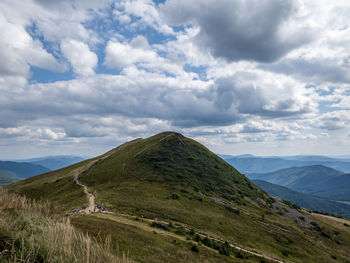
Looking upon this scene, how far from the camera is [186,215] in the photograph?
63688 mm

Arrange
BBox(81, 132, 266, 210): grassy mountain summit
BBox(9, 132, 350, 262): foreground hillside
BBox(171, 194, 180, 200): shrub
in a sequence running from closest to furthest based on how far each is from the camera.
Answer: BBox(9, 132, 350, 262): foreground hillside → BBox(171, 194, 180, 200): shrub → BBox(81, 132, 266, 210): grassy mountain summit

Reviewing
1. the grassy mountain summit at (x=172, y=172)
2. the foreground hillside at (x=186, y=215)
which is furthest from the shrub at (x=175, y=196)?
the grassy mountain summit at (x=172, y=172)

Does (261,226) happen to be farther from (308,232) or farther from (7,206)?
(7,206)

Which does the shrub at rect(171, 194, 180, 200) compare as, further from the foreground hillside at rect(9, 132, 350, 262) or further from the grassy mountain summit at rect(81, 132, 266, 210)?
the grassy mountain summit at rect(81, 132, 266, 210)

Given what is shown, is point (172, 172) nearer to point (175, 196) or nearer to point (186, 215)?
point (175, 196)

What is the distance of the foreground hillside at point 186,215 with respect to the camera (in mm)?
33531

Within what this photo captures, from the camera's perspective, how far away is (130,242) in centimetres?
2781

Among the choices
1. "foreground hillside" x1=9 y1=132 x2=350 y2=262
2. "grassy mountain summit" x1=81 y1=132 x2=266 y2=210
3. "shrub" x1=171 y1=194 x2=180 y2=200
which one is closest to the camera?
"foreground hillside" x1=9 y1=132 x2=350 y2=262

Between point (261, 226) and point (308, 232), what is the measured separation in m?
26.0

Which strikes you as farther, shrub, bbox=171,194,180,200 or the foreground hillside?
shrub, bbox=171,194,180,200

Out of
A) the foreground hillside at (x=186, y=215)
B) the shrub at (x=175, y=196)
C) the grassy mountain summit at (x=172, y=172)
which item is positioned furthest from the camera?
the grassy mountain summit at (x=172, y=172)

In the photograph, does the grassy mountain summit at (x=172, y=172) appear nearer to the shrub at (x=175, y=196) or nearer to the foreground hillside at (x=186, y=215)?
the foreground hillside at (x=186, y=215)

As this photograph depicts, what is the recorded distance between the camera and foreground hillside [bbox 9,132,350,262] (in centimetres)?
3353

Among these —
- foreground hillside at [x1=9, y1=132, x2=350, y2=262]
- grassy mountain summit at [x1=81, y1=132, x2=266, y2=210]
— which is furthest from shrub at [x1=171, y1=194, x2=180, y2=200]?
grassy mountain summit at [x1=81, y1=132, x2=266, y2=210]
